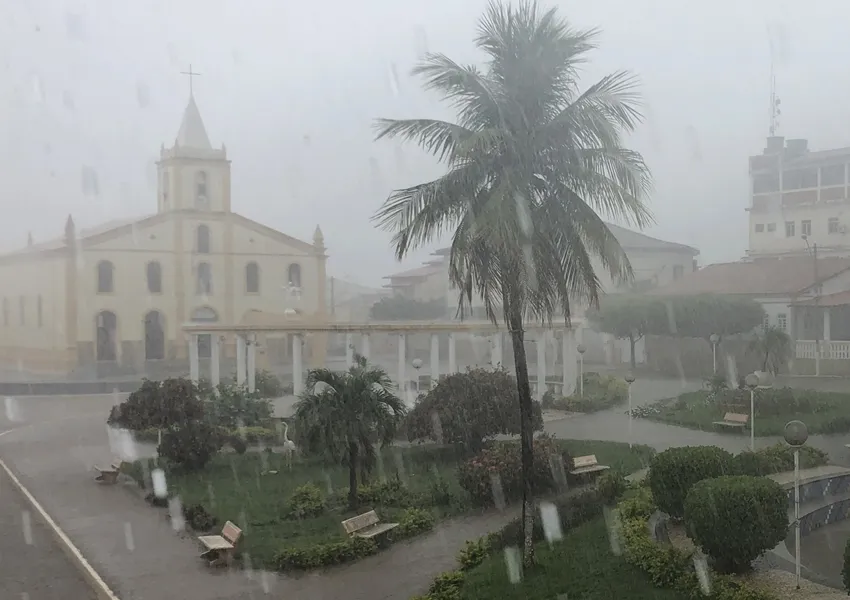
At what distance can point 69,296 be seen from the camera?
3766cm

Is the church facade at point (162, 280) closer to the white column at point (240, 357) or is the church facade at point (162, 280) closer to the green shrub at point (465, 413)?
the white column at point (240, 357)

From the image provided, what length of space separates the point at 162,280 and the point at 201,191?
517 cm

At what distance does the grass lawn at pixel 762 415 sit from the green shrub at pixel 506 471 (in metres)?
6.32

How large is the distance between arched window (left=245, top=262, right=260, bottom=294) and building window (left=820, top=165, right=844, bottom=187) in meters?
27.8

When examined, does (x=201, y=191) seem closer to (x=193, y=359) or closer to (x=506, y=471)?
(x=193, y=359)

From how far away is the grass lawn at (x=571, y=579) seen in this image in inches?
299

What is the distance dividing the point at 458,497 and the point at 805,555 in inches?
178

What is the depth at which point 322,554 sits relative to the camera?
9.51 m

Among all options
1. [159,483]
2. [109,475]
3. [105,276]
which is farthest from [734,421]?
[105,276]

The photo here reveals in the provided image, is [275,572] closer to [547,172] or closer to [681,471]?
[681,471]

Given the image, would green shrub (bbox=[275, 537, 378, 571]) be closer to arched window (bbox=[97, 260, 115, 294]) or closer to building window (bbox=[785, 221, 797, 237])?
arched window (bbox=[97, 260, 115, 294])

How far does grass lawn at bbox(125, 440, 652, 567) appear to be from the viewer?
1069 cm

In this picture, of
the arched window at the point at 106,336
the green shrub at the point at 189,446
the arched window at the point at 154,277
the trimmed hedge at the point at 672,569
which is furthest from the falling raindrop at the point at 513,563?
the arched window at the point at 154,277

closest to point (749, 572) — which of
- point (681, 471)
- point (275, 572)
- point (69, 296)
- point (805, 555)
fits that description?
point (681, 471)
